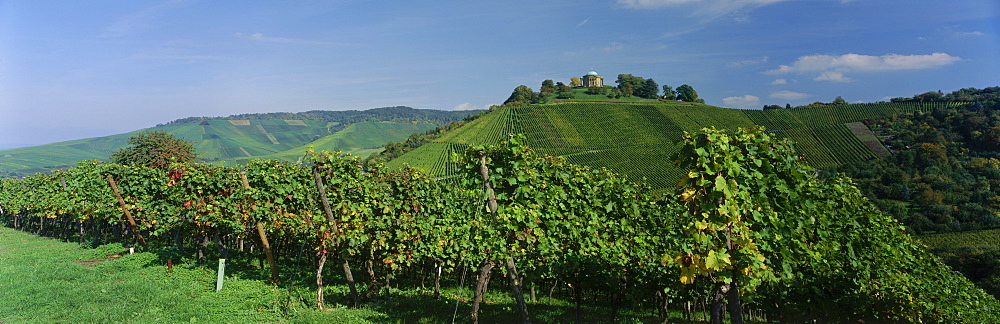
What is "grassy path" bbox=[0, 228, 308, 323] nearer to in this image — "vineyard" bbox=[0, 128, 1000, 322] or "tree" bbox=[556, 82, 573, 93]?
"vineyard" bbox=[0, 128, 1000, 322]

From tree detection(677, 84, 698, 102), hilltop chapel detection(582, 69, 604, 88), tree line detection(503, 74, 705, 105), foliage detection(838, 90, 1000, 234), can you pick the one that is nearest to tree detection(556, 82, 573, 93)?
tree line detection(503, 74, 705, 105)

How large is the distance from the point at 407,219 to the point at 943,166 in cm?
8893

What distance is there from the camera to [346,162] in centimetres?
1150

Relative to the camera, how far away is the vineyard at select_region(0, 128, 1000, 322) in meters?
6.35

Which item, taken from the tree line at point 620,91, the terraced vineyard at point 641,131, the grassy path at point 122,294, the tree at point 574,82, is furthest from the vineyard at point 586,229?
the tree at point 574,82

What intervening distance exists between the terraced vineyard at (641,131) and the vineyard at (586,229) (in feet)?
186

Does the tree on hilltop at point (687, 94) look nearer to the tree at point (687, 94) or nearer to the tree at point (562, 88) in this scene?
the tree at point (687, 94)

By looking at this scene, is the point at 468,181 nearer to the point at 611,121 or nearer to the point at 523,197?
the point at 523,197

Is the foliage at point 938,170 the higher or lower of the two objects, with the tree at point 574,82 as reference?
lower

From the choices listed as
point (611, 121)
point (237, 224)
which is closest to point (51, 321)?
point (237, 224)

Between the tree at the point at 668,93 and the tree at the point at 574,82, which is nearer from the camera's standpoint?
the tree at the point at 668,93

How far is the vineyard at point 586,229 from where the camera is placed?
6352 mm

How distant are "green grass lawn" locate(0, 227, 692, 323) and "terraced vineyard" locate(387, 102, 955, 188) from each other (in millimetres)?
57550

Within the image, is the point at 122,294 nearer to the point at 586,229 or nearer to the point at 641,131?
the point at 586,229
